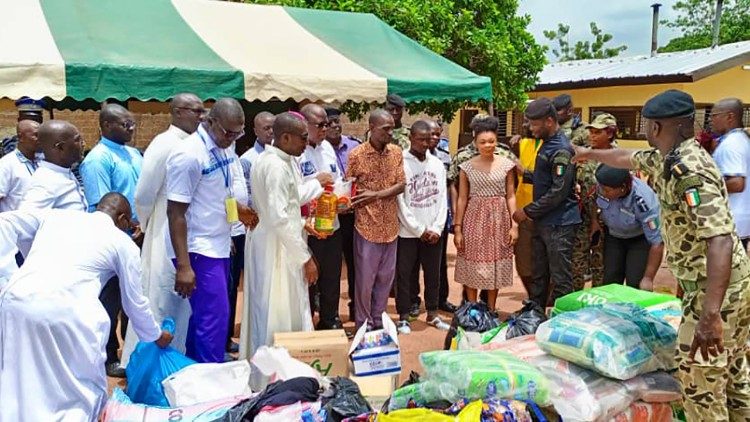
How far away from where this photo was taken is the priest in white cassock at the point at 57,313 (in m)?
2.76

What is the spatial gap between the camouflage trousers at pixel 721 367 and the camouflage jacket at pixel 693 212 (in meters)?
0.11

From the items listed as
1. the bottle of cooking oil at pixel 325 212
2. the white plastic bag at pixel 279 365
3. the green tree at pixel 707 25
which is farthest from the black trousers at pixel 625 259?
the green tree at pixel 707 25

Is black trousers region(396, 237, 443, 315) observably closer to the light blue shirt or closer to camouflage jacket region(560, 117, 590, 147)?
camouflage jacket region(560, 117, 590, 147)

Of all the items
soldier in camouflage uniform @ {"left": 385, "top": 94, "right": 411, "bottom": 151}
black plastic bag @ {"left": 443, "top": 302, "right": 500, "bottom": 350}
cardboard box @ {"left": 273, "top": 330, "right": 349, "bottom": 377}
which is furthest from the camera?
soldier in camouflage uniform @ {"left": 385, "top": 94, "right": 411, "bottom": 151}

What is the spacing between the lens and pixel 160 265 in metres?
4.12

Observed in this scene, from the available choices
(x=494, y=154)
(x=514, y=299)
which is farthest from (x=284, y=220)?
(x=514, y=299)

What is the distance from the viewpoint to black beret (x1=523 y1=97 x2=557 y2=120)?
498 cm

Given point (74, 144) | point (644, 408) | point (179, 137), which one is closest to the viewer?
point (644, 408)

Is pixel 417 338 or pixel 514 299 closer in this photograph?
pixel 417 338

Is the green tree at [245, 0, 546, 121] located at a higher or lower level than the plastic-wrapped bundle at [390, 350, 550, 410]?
higher

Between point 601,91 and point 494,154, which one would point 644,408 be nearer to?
point 494,154

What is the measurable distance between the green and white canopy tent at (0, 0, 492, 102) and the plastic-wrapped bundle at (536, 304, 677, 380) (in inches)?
148

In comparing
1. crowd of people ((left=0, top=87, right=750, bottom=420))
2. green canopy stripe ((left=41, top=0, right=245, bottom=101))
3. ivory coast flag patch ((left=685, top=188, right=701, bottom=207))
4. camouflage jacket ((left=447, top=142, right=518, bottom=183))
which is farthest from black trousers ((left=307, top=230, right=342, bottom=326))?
ivory coast flag patch ((left=685, top=188, right=701, bottom=207))

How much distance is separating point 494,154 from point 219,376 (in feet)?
10.1
